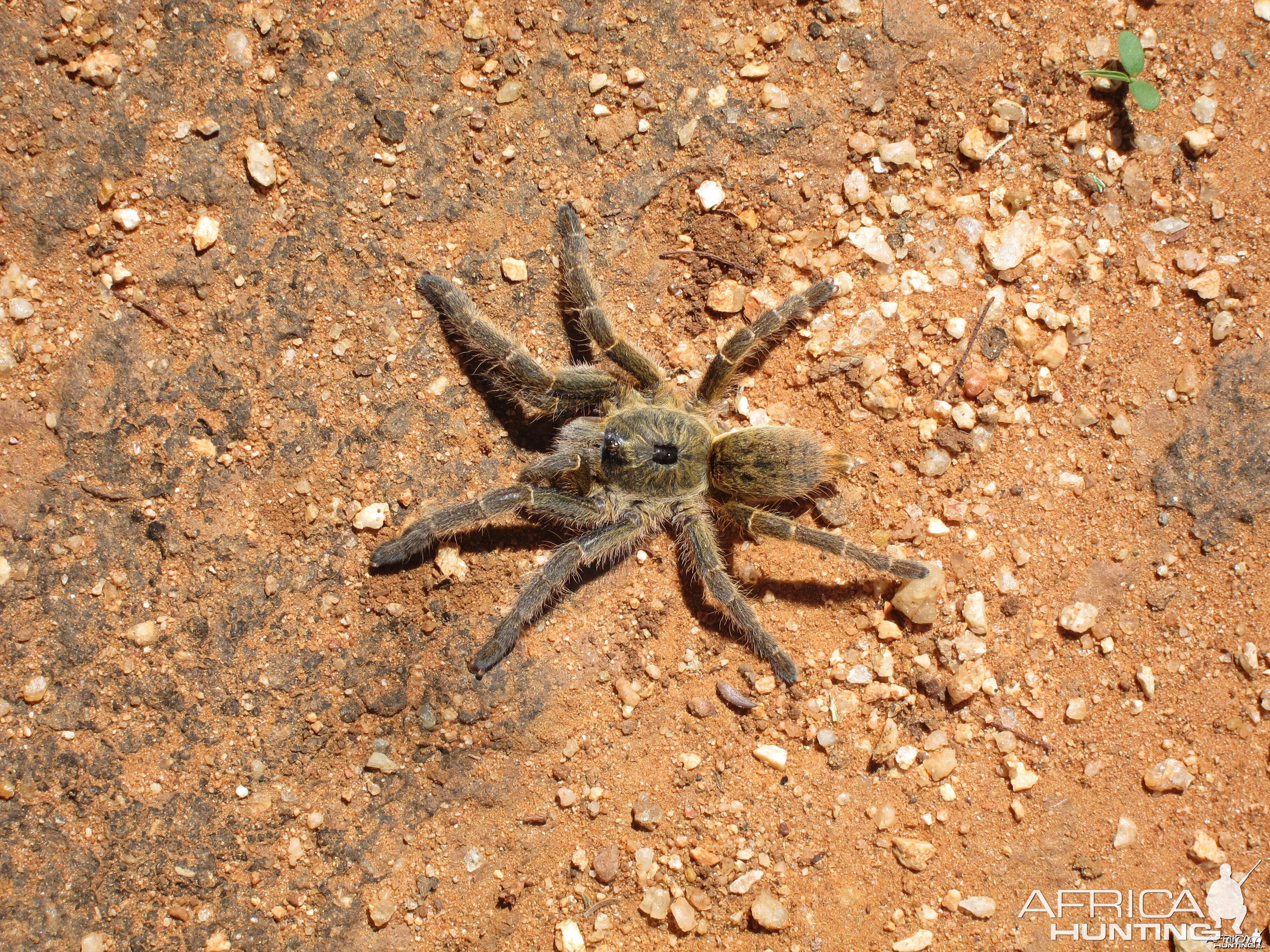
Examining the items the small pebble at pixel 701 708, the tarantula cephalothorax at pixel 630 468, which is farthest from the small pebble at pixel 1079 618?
the small pebble at pixel 701 708

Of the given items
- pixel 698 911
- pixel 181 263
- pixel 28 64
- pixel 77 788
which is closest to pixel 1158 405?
pixel 698 911

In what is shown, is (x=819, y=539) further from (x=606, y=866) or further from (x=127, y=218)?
(x=127, y=218)

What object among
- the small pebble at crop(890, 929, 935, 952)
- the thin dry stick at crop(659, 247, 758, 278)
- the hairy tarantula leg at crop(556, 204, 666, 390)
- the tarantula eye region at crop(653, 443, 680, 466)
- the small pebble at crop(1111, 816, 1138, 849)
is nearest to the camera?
the small pebble at crop(890, 929, 935, 952)

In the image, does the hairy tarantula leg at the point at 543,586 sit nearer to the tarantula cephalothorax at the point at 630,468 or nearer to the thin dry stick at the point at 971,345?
the tarantula cephalothorax at the point at 630,468

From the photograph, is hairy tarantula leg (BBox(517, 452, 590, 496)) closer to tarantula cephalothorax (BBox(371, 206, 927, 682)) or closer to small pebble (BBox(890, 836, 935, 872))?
tarantula cephalothorax (BBox(371, 206, 927, 682))

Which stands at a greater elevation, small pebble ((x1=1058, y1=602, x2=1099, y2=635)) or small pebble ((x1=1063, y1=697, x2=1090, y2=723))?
small pebble ((x1=1058, y1=602, x2=1099, y2=635))

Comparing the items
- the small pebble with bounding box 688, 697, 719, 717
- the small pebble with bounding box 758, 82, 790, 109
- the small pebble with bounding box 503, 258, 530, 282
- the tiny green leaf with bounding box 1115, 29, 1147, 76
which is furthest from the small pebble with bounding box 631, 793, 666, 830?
the tiny green leaf with bounding box 1115, 29, 1147, 76
